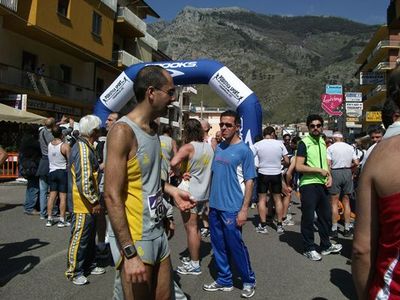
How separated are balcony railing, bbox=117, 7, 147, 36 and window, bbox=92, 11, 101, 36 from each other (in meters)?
3.36

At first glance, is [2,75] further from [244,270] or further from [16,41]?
[244,270]

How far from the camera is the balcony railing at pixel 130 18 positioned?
3070 cm

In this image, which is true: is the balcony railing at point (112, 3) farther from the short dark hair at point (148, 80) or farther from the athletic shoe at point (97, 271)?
the short dark hair at point (148, 80)

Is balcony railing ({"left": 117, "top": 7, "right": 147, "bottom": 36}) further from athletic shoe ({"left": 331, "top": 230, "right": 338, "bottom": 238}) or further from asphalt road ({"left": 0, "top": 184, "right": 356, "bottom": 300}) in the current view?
athletic shoe ({"left": 331, "top": 230, "right": 338, "bottom": 238})

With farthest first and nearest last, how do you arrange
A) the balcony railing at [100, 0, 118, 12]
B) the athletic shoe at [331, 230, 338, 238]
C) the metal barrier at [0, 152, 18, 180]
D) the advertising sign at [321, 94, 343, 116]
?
the balcony railing at [100, 0, 118, 12] → the advertising sign at [321, 94, 343, 116] → the metal barrier at [0, 152, 18, 180] → the athletic shoe at [331, 230, 338, 238]

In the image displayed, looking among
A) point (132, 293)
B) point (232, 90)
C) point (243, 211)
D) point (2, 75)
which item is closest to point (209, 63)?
point (232, 90)

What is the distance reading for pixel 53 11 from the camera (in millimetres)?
22172

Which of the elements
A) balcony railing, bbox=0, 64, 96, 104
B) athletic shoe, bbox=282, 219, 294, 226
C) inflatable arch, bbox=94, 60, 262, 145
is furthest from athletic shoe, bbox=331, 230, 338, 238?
balcony railing, bbox=0, 64, 96, 104

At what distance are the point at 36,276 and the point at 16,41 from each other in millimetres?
19737

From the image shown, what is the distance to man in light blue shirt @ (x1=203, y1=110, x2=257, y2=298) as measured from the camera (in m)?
4.90

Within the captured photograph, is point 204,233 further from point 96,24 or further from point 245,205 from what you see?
→ point 96,24

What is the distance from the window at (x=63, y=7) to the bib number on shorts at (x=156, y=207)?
75.4 ft

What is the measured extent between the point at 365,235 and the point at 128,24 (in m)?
31.7

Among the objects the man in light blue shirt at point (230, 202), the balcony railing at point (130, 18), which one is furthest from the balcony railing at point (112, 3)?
the man in light blue shirt at point (230, 202)
